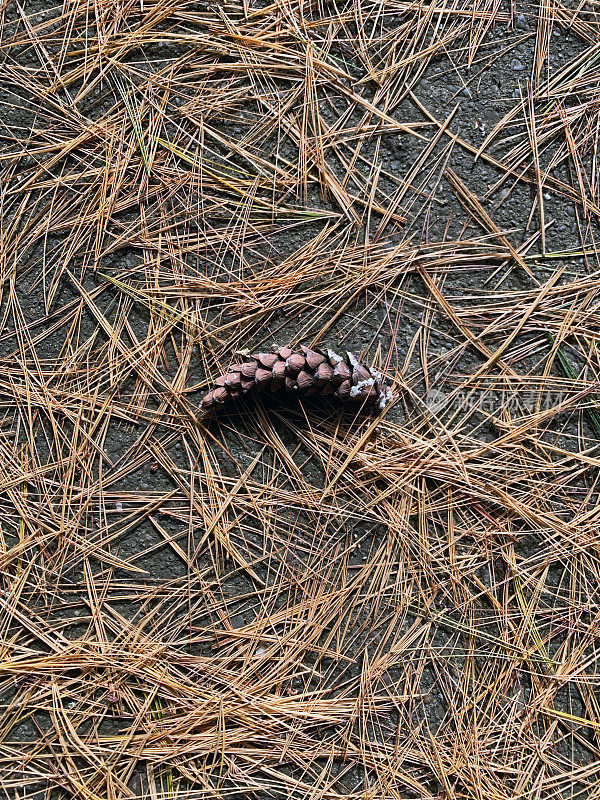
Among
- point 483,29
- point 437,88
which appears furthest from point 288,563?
point 483,29

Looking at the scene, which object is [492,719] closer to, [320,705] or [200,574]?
[320,705]

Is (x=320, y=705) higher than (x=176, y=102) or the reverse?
the reverse

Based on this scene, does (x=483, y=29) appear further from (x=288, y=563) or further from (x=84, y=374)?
(x=288, y=563)

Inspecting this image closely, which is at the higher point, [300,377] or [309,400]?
[300,377]

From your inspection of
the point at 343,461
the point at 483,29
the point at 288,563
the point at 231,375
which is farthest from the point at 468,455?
the point at 483,29

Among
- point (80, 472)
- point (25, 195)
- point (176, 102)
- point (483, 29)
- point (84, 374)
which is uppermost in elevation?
point (483, 29)

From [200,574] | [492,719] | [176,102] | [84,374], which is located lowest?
[492,719]
